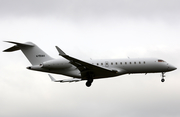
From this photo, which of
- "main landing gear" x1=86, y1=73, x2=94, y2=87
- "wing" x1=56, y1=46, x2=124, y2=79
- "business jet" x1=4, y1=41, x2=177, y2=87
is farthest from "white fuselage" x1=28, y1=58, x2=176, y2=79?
"main landing gear" x1=86, y1=73, x2=94, y2=87

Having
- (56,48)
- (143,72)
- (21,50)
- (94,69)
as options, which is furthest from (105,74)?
(21,50)

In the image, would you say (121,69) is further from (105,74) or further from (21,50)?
(21,50)

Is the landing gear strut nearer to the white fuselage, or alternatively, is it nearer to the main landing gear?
the main landing gear

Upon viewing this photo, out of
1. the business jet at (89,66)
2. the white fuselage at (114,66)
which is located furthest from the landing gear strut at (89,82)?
the white fuselage at (114,66)

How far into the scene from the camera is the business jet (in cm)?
3247

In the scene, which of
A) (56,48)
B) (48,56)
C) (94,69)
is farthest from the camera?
(48,56)

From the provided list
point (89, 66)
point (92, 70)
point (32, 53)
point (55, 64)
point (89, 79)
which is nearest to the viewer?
→ point (89, 66)

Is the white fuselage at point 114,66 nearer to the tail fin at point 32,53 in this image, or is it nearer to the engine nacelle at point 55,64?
the engine nacelle at point 55,64

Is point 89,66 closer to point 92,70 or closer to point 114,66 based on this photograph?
point 92,70

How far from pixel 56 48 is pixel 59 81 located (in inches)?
324

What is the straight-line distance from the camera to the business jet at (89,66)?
32.5m

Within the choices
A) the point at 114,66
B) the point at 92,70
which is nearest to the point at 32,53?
the point at 92,70

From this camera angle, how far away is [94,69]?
32.2 meters

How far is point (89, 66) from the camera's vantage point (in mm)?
31812
